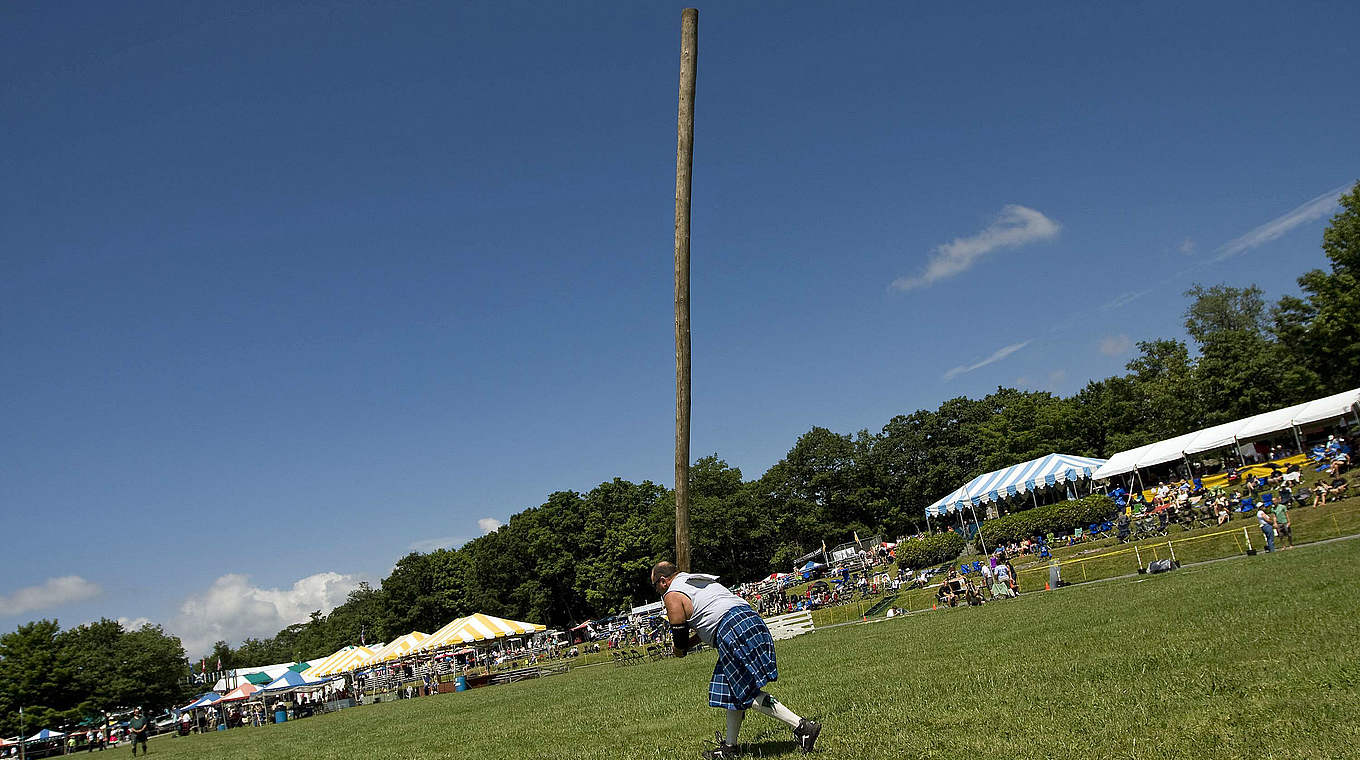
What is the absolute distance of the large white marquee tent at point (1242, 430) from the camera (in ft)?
97.5

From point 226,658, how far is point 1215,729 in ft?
465

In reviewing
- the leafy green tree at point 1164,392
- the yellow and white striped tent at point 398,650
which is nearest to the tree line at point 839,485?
the leafy green tree at point 1164,392

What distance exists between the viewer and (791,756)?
5.08m

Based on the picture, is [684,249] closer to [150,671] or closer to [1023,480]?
[1023,480]

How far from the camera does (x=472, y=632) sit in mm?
31156

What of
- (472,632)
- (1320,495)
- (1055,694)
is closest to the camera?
(1055,694)

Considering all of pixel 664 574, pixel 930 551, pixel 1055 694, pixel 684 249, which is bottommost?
pixel 930 551

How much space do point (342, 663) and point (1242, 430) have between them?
120ft

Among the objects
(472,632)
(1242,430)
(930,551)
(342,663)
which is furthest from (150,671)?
(1242,430)

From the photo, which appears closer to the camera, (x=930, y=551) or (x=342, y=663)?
(x=342, y=663)

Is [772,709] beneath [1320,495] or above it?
above

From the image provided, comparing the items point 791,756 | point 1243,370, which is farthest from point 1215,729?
point 1243,370

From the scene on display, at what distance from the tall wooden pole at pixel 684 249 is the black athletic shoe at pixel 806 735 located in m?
1.28

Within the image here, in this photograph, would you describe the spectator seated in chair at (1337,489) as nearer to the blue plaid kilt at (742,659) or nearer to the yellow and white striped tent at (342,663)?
the blue plaid kilt at (742,659)
